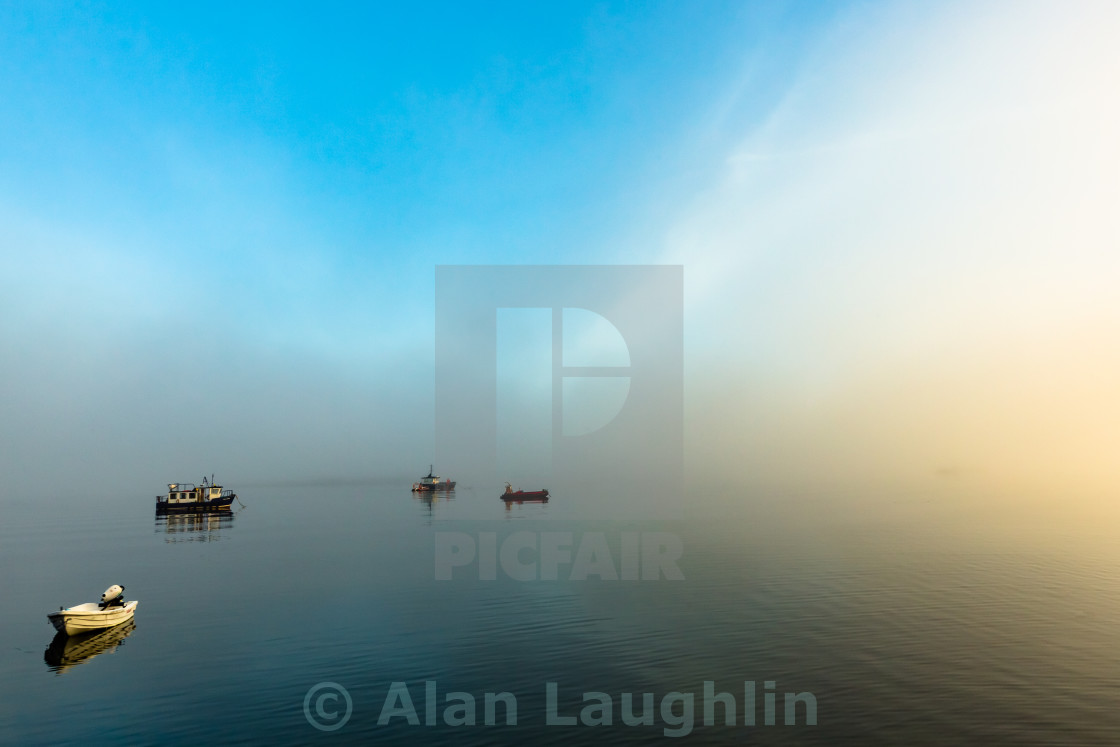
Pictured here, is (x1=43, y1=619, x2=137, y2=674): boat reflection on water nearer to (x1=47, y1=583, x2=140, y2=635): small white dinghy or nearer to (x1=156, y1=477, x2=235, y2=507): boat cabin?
(x1=47, y1=583, x2=140, y2=635): small white dinghy

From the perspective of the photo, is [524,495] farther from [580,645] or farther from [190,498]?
[580,645]

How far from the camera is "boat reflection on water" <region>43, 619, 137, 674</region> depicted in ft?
129

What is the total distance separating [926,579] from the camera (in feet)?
206

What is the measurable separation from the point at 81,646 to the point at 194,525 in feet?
333

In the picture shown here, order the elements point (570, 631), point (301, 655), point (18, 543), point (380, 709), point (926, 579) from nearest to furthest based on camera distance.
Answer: point (380, 709) < point (301, 655) < point (570, 631) < point (926, 579) < point (18, 543)

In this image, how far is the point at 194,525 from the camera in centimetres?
13175

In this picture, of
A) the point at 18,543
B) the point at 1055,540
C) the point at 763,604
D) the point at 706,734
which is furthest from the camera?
the point at 18,543

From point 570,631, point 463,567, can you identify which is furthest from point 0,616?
point 570,631

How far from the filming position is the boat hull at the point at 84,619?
44.6 metres

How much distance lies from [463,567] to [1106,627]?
59.9m

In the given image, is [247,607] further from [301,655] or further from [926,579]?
[926,579]

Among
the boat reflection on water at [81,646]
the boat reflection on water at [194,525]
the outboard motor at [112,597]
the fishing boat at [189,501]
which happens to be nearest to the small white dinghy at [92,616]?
the outboard motor at [112,597]

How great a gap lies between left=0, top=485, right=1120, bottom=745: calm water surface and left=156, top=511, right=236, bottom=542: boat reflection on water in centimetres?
2281

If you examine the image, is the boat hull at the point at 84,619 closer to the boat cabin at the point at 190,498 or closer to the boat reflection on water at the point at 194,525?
the boat reflection on water at the point at 194,525
